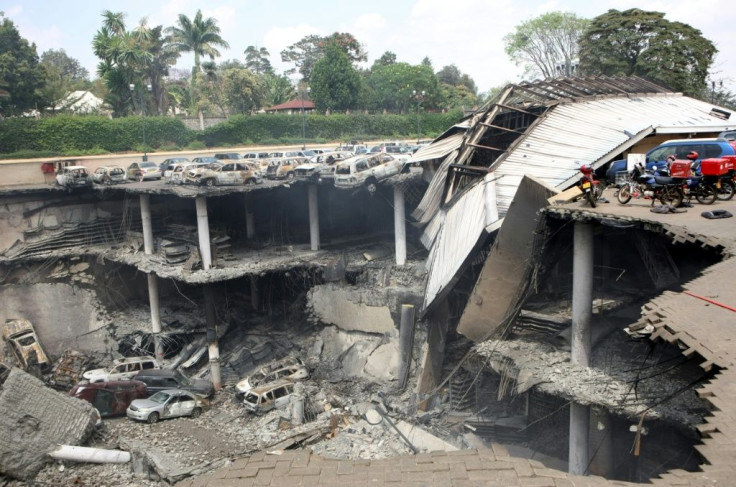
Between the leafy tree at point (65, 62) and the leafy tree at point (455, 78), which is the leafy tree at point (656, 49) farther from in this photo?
the leafy tree at point (65, 62)

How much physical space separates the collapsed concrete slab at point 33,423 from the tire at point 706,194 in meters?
18.7

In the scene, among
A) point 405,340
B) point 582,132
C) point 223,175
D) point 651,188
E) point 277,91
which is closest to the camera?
point 651,188

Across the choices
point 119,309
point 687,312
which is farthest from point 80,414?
point 687,312

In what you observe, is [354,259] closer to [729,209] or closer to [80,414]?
[80,414]

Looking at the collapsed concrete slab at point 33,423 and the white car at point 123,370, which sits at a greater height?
the collapsed concrete slab at point 33,423

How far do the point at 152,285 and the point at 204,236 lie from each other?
4.39 m

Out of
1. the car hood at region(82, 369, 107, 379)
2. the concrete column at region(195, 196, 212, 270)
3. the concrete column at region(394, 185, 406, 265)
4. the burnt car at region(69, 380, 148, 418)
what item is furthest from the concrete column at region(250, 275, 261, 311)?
the burnt car at region(69, 380, 148, 418)

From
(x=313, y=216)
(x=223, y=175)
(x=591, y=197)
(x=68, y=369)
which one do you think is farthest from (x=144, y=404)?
(x=591, y=197)

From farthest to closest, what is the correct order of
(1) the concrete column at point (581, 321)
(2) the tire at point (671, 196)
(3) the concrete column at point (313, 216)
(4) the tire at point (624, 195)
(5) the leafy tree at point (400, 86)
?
(5) the leafy tree at point (400, 86) → (3) the concrete column at point (313, 216) → (4) the tire at point (624, 195) → (2) the tire at point (671, 196) → (1) the concrete column at point (581, 321)

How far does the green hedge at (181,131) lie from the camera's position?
42438 mm

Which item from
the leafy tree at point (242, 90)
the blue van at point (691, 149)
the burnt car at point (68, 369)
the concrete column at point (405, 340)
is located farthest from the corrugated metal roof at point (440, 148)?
the leafy tree at point (242, 90)

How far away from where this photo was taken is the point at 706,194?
1421cm

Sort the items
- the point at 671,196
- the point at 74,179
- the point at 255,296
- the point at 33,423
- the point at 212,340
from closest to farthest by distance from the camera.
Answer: the point at 671,196, the point at 33,423, the point at 212,340, the point at 74,179, the point at 255,296

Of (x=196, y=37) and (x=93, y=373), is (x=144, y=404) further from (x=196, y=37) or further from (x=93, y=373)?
(x=196, y=37)
